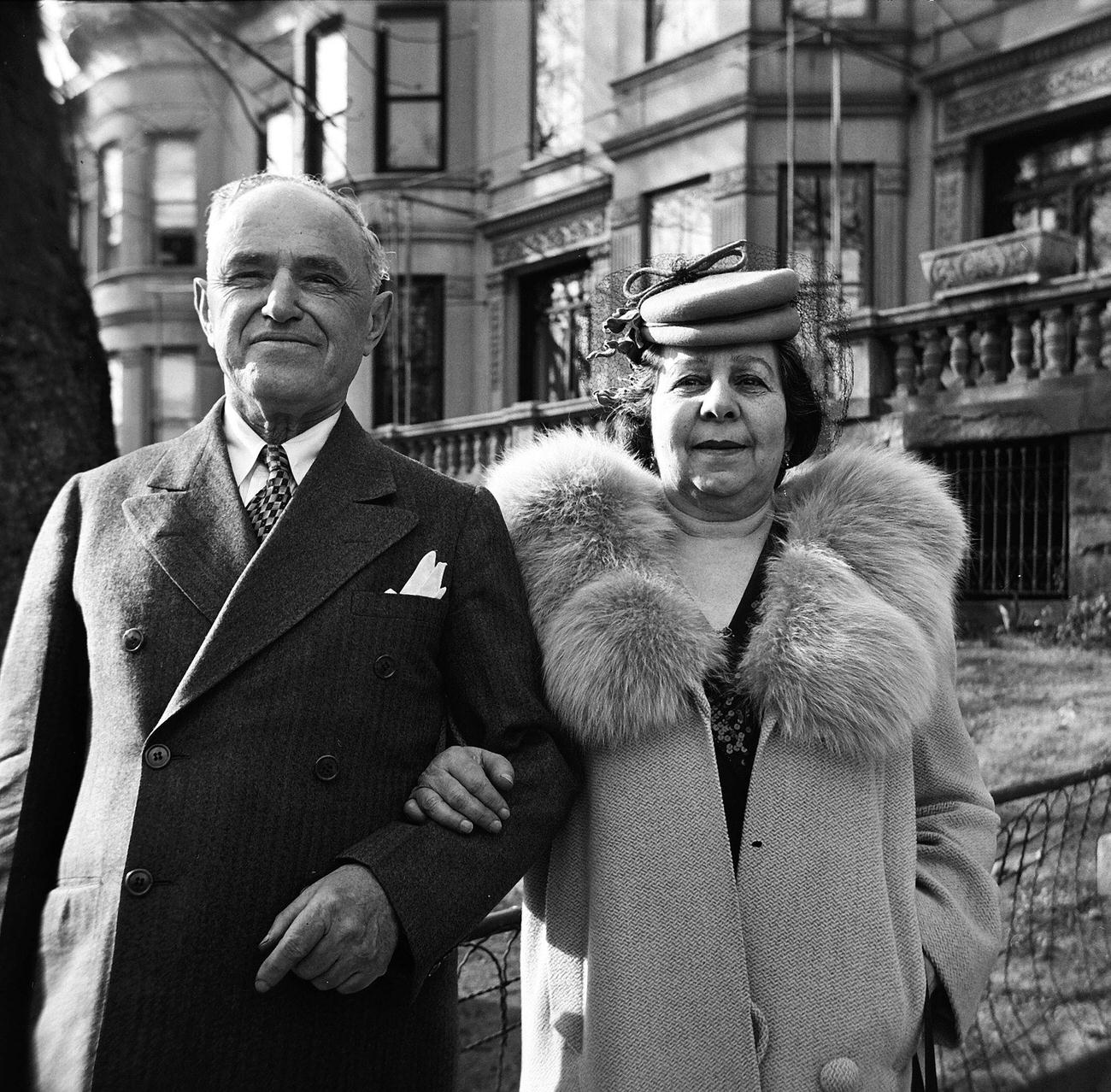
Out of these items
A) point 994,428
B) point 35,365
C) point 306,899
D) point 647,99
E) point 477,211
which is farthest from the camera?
point 477,211

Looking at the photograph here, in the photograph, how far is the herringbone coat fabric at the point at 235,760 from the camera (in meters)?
1.94

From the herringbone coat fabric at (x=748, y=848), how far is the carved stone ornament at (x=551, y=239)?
48.2ft

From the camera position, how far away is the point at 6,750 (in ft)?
7.02

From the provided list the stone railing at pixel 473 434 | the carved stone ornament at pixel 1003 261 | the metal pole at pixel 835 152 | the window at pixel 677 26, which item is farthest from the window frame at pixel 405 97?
the carved stone ornament at pixel 1003 261

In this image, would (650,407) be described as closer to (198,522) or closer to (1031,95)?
(198,522)

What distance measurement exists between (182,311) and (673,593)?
22.2 meters

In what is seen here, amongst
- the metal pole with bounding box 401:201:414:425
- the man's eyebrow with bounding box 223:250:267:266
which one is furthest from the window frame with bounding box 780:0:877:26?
the man's eyebrow with bounding box 223:250:267:266

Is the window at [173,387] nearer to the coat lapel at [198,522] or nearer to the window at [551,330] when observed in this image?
the window at [551,330]

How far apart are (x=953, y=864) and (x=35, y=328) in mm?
3269

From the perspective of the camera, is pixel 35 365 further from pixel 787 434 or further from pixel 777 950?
pixel 777 950

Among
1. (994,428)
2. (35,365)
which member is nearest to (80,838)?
(35,365)

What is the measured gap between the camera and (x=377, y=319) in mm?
2385

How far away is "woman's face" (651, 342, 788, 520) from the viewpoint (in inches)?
95.3

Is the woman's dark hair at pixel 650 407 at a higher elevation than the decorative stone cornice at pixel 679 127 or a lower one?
lower
